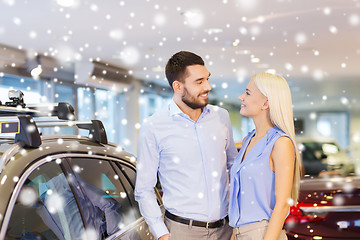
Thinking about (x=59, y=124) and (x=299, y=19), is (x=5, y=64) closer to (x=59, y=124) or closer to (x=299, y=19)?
(x=299, y=19)

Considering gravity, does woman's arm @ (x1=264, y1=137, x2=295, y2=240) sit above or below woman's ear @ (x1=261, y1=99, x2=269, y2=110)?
below

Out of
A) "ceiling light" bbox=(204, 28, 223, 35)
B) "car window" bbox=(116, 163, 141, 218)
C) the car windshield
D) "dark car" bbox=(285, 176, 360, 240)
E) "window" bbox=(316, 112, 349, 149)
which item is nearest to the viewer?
"car window" bbox=(116, 163, 141, 218)

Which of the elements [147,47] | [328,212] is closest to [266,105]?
[328,212]

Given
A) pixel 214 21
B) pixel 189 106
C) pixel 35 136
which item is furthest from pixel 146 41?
pixel 35 136

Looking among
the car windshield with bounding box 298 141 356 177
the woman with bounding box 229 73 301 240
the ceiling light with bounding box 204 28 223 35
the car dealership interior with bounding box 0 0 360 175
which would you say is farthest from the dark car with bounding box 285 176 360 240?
the ceiling light with bounding box 204 28 223 35

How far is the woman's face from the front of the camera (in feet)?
5.81

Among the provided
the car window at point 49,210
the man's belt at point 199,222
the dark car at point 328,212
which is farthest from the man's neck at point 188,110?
the dark car at point 328,212

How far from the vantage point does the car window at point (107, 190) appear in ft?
5.77

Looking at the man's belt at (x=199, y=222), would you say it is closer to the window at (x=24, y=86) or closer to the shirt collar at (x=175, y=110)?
the shirt collar at (x=175, y=110)

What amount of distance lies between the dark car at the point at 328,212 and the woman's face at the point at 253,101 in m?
1.52

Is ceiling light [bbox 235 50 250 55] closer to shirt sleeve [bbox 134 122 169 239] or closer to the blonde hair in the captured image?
shirt sleeve [bbox 134 122 169 239]

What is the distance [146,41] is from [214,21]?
1.58m

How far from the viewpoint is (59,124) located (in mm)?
1731

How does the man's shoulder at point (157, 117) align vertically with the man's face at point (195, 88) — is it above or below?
below
